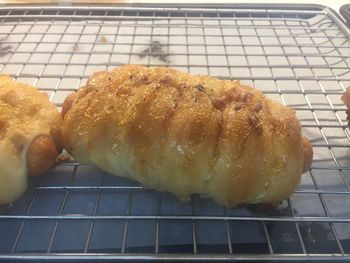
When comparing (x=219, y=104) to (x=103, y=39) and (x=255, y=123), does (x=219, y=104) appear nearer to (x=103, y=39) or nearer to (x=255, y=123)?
(x=255, y=123)

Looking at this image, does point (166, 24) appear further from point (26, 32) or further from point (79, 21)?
point (26, 32)

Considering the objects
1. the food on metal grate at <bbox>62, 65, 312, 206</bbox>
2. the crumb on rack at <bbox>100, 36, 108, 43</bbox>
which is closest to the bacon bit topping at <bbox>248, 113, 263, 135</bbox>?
the food on metal grate at <bbox>62, 65, 312, 206</bbox>

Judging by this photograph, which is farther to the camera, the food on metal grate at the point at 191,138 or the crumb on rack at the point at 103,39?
the crumb on rack at the point at 103,39

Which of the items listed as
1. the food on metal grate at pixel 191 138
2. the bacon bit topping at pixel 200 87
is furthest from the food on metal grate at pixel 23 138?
the bacon bit topping at pixel 200 87

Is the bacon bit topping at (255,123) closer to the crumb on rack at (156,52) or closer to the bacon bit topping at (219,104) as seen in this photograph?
the bacon bit topping at (219,104)

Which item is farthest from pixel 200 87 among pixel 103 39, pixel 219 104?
pixel 103 39

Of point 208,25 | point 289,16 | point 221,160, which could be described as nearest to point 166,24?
point 208,25

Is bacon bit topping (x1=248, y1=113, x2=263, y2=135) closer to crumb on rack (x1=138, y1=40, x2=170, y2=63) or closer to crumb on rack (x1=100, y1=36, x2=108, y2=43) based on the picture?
crumb on rack (x1=138, y1=40, x2=170, y2=63)
